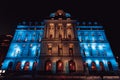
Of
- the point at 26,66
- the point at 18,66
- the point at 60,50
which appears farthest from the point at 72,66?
the point at 18,66

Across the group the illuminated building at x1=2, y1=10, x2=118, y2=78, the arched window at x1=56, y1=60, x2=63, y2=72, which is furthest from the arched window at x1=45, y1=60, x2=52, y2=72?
the arched window at x1=56, y1=60, x2=63, y2=72

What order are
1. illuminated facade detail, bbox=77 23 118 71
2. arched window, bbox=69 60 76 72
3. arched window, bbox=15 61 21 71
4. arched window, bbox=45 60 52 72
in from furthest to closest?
illuminated facade detail, bbox=77 23 118 71 → arched window, bbox=15 61 21 71 → arched window, bbox=45 60 52 72 → arched window, bbox=69 60 76 72

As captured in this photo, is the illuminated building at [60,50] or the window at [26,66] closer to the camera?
the illuminated building at [60,50]

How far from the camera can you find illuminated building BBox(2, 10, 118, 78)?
3025 centimetres

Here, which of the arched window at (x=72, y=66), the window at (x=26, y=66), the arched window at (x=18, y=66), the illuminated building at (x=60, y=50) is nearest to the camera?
the arched window at (x=72, y=66)

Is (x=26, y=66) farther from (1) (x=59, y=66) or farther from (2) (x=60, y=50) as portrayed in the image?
(2) (x=60, y=50)

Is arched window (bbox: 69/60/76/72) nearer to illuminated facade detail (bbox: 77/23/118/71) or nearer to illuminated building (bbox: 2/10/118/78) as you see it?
illuminated building (bbox: 2/10/118/78)

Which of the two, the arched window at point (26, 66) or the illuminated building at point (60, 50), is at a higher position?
the illuminated building at point (60, 50)

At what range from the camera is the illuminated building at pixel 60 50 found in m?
30.2

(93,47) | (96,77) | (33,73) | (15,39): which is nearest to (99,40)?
(93,47)

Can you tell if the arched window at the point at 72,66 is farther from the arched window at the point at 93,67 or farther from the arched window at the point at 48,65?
the arched window at the point at 93,67

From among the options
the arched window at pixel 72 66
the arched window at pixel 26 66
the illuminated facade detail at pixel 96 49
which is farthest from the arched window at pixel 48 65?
the illuminated facade detail at pixel 96 49

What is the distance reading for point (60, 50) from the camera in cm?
3288

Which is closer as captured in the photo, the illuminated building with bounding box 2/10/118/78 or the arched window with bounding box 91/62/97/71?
the illuminated building with bounding box 2/10/118/78
